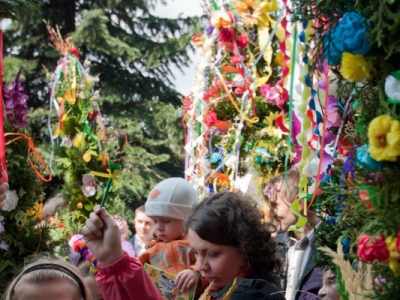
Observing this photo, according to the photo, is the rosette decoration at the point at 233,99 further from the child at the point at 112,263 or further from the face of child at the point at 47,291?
the face of child at the point at 47,291

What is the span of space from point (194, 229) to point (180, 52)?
13427 millimetres

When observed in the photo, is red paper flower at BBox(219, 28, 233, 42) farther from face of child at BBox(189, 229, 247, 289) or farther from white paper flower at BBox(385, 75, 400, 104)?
white paper flower at BBox(385, 75, 400, 104)

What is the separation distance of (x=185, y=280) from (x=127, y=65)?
13.4 metres

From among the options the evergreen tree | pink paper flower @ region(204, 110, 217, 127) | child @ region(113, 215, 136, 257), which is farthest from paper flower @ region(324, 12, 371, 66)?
the evergreen tree

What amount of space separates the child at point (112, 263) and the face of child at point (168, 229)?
1.38 meters

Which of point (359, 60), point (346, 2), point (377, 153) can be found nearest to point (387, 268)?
point (377, 153)

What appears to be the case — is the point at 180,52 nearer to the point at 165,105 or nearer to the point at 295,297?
the point at 165,105

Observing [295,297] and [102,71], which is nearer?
[295,297]

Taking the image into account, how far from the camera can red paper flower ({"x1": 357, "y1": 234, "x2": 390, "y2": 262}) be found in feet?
4.74

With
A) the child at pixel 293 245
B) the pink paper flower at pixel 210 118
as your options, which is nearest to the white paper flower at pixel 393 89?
the child at pixel 293 245

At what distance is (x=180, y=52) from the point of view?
15.9 m

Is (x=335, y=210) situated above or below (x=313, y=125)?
below

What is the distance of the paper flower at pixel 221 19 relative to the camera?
212 inches

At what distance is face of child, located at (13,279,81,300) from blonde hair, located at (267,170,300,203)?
209 centimetres
